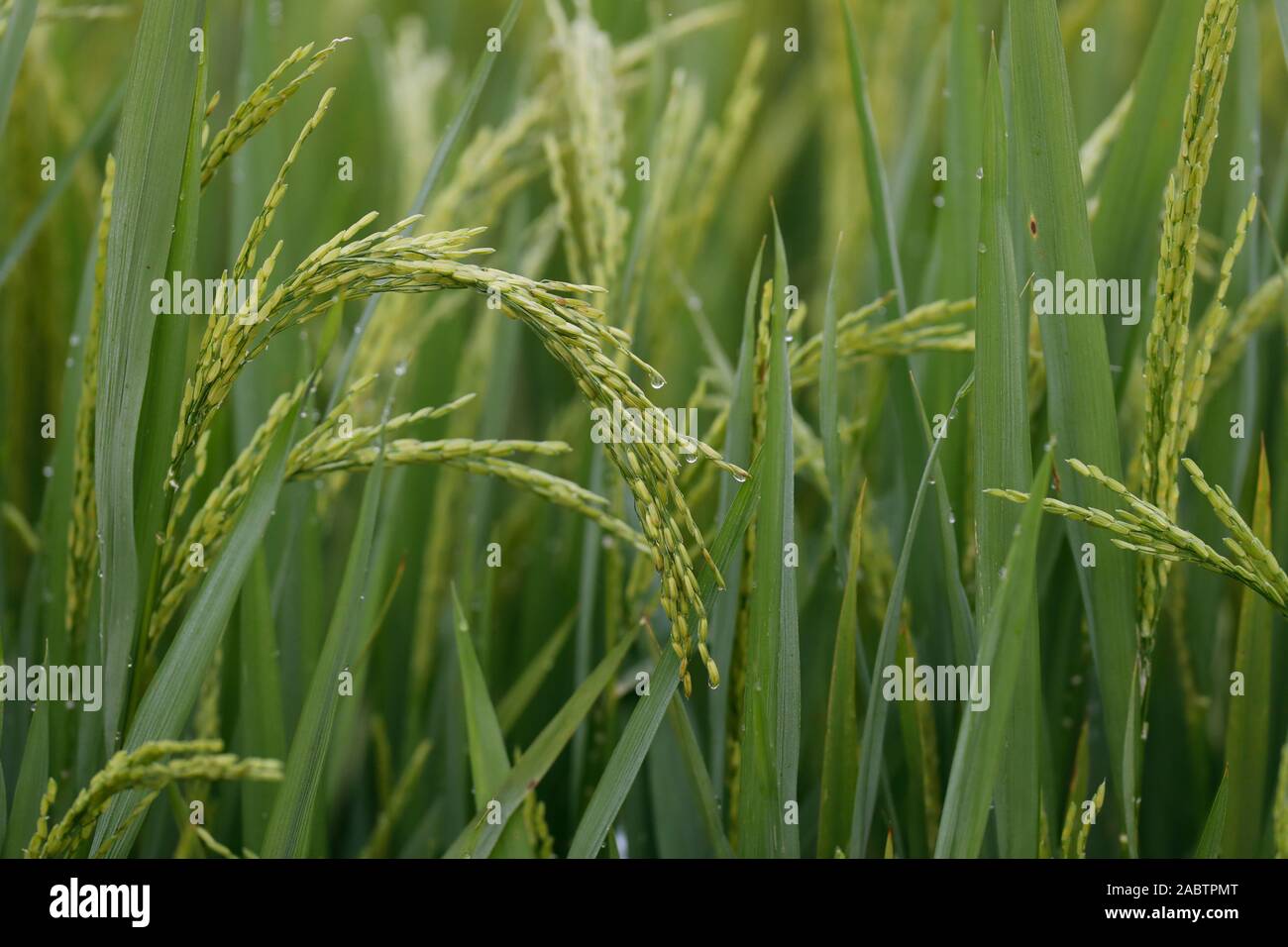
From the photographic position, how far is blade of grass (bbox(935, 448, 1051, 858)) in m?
0.54

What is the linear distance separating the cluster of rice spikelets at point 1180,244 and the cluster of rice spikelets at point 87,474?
66cm

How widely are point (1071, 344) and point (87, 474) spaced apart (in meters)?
0.67

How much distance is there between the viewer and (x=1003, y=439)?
0.63 meters

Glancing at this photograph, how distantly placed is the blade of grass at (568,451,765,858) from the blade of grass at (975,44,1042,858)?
0.52ft

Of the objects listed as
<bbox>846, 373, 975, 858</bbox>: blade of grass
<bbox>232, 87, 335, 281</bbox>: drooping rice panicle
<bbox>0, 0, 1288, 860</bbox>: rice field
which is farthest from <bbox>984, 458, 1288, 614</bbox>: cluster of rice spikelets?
<bbox>232, 87, 335, 281</bbox>: drooping rice panicle

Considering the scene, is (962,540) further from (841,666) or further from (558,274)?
(558,274)

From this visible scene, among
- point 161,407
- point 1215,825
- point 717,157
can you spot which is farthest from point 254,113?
point 1215,825

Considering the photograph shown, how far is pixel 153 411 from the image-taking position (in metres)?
0.59

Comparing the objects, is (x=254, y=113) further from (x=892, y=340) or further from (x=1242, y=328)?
(x=1242, y=328)

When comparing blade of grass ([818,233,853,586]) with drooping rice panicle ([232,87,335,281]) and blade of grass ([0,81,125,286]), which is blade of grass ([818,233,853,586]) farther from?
blade of grass ([0,81,125,286])

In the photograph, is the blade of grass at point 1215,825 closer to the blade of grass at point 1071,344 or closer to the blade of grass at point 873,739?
the blade of grass at point 1071,344

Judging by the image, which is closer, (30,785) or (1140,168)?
(30,785)
